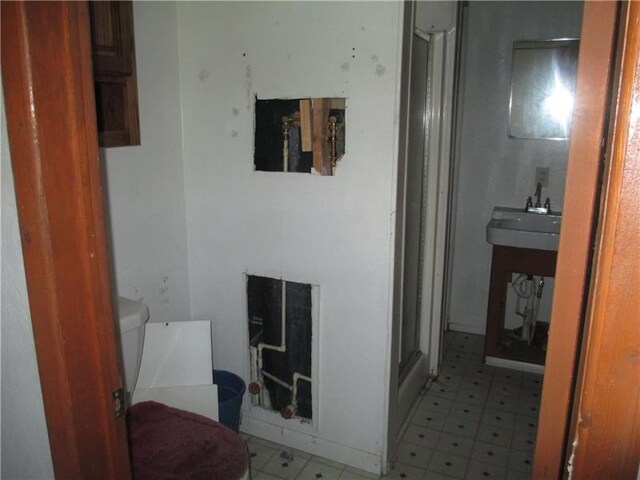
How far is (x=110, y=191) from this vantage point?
5.63 feet

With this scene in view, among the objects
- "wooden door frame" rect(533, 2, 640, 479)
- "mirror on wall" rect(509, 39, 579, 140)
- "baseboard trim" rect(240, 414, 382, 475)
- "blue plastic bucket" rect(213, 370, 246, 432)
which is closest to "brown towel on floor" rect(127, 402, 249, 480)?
"blue plastic bucket" rect(213, 370, 246, 432)

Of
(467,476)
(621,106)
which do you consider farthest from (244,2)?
(467,476)

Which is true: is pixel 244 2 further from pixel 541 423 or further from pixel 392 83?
pixel 541 423

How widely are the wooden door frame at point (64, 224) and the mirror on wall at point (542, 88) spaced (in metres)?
2.61

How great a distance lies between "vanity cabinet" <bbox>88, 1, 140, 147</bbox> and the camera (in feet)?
5.18

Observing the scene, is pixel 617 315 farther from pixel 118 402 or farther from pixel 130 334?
pixel 130 334

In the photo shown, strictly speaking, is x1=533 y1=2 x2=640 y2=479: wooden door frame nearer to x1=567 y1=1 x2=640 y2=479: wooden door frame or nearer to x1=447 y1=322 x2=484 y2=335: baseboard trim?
x1=567 y1=1 x2=640 y2=479: wooden door frame

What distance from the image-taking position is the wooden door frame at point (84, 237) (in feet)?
1.87

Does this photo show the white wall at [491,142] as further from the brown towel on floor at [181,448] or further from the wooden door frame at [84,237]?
the wooden door frame at [84,237]

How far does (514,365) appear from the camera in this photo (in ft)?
9.45

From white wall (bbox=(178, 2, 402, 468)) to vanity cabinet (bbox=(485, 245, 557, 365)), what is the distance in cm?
114

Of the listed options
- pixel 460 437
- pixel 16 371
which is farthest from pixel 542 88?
pixel 16 371

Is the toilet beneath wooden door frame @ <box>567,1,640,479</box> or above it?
beneath

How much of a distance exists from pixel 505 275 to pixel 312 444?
1.37 meters
